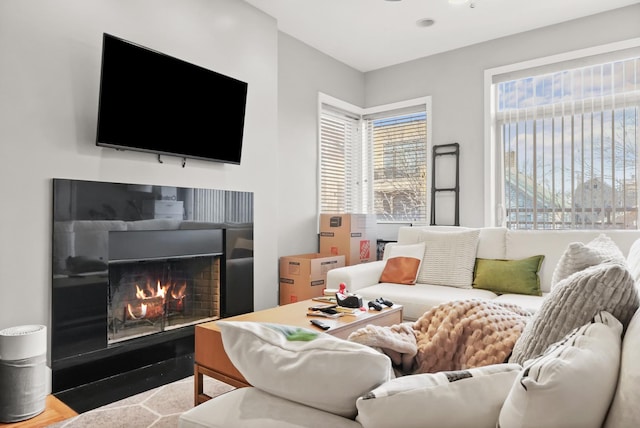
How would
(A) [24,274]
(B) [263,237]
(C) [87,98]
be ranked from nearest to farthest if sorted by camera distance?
(A) [24,274] < (C) [87,98] < (B) [263,237]

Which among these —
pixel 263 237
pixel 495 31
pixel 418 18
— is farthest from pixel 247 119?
pixel 495 31

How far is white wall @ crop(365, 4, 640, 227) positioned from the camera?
12.6 ft

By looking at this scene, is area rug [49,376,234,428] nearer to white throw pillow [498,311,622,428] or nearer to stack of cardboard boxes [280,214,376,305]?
stack of cardboard boxes [280,214,376,305]

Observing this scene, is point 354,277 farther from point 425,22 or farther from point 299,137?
point 425,22

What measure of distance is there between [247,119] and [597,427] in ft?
10.9

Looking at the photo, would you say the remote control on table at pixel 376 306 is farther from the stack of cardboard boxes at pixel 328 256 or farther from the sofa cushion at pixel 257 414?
the sofa cushion at pixel 257 414

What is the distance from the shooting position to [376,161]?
17.5 feet

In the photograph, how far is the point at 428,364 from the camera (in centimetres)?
137

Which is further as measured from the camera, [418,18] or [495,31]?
[495,31]

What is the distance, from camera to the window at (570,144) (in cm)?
371

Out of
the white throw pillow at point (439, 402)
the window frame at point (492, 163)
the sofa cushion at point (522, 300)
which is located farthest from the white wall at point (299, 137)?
the white throw pillow at point (439, 402)

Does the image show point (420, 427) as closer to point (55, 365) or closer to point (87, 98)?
point (55, 365)

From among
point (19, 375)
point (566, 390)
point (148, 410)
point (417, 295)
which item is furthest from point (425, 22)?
point (19, 375)

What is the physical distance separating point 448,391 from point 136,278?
8.80ft
